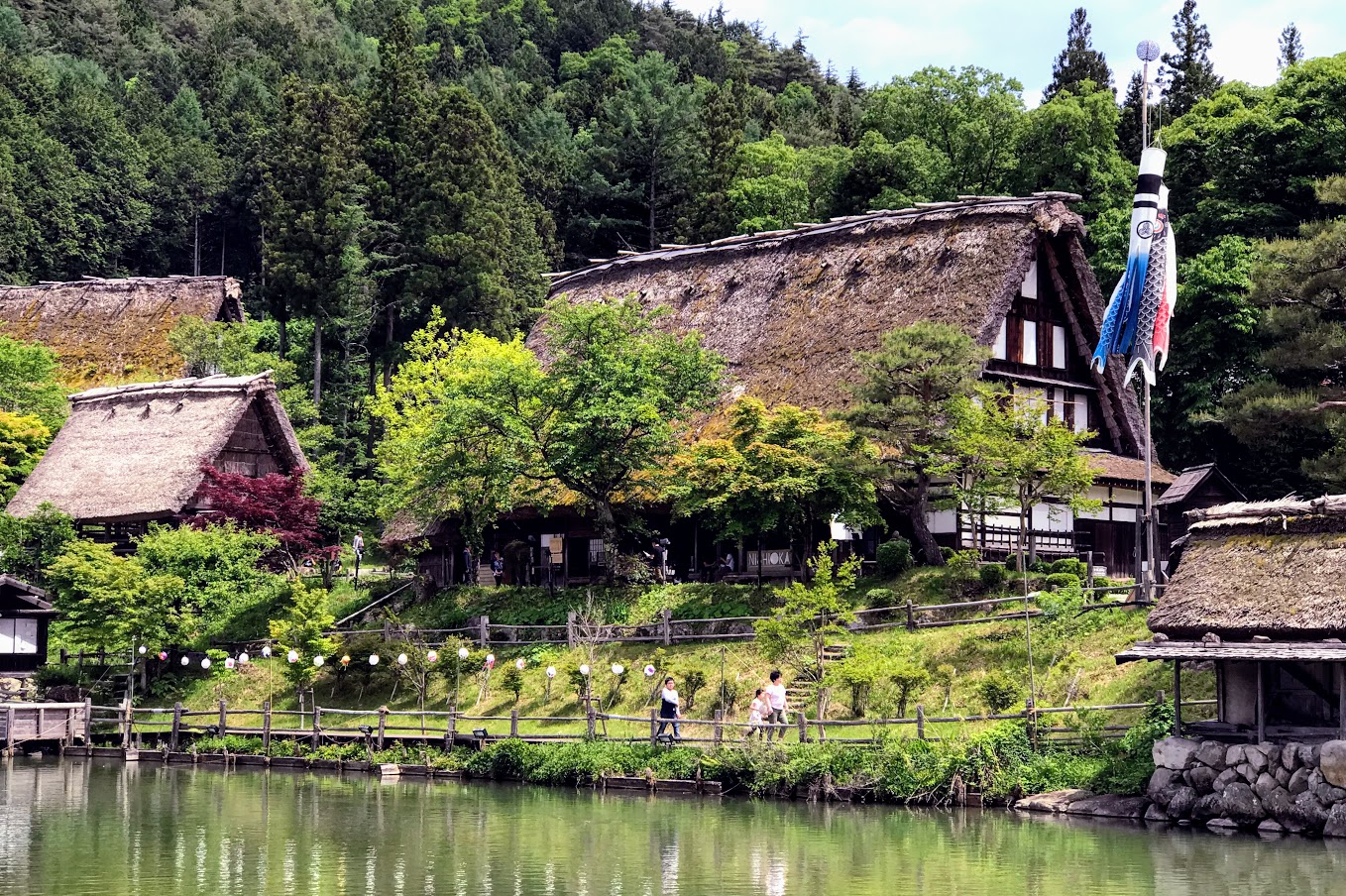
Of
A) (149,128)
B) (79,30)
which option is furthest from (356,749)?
(79,30)

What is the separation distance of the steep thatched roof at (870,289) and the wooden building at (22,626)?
19.3 metres

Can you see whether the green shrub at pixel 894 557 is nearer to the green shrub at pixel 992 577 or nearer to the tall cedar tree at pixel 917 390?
the tall cedar tree at pixel 917 390

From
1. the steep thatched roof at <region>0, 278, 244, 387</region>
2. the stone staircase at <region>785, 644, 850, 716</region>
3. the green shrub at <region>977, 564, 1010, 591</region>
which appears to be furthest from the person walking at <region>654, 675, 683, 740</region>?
the steep thatched roof at <region>0, 278, 244, 387</region>

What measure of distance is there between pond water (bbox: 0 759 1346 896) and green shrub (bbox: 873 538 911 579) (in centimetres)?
1036

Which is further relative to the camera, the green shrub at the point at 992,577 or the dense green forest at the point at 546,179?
the dense green forest at the point at 546,179

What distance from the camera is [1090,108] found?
56.1m

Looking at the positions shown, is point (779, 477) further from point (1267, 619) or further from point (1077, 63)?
point (1077, 63)

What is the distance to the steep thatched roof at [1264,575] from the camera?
26.2 meters

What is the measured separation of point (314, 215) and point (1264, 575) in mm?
41279

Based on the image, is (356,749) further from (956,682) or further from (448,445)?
(956,682)

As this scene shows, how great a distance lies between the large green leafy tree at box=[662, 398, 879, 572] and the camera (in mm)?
38219

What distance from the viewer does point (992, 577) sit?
120ft

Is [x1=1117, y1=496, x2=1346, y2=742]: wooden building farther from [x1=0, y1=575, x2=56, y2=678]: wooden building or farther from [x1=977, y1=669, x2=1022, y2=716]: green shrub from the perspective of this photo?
[x1=0, y1=575, x2=56, y2=678]: wooden building

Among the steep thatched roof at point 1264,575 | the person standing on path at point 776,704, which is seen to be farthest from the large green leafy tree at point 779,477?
the steep thatched roof at point 1264,575
